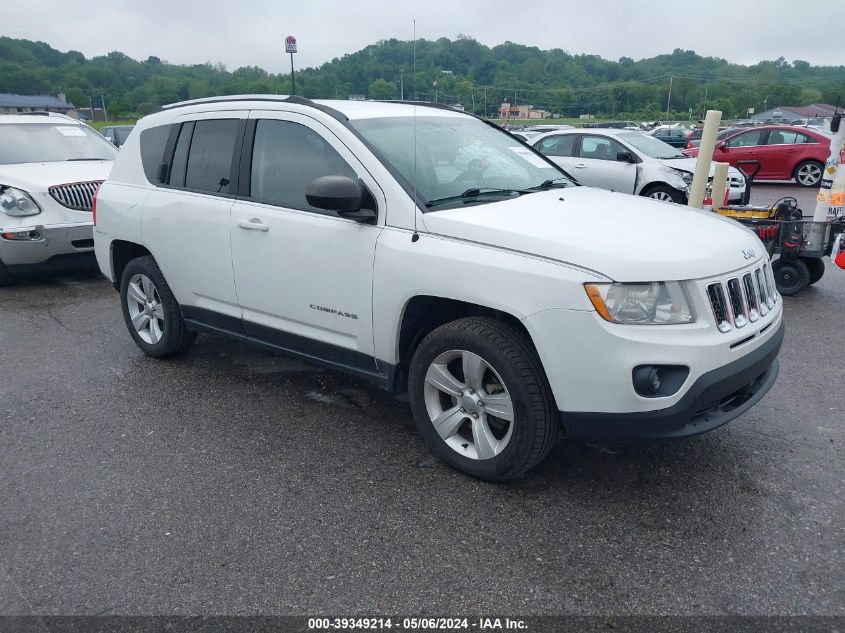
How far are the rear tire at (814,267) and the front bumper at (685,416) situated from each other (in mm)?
4706

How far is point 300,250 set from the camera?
3.63m

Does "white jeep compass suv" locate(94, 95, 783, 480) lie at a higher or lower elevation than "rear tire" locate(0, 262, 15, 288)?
higher

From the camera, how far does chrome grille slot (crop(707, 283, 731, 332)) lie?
2824 millimetres

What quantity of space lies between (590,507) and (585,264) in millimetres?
1140

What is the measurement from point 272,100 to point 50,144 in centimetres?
592

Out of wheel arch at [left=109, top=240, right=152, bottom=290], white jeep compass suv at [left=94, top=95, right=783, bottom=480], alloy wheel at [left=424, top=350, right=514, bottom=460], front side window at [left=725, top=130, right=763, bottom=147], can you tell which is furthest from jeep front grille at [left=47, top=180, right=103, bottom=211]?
front side window at [left=725, top=130, right=763, bottom=147]

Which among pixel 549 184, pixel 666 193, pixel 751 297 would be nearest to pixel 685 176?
pixel 666 193

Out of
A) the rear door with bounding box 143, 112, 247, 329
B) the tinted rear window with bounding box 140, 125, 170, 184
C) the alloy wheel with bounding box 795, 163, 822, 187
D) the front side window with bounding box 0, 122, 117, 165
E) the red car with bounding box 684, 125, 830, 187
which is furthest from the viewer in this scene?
the alloy wheel with bounding box 795, 163, 822, 187

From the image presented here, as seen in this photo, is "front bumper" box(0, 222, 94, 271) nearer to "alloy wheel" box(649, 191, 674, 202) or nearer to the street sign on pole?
the street sign on pole

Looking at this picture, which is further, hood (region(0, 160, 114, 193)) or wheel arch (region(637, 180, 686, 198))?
wheel arch (region(637, 180, 686, 198))

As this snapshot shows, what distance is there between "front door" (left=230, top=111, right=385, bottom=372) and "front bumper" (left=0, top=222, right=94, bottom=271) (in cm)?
413

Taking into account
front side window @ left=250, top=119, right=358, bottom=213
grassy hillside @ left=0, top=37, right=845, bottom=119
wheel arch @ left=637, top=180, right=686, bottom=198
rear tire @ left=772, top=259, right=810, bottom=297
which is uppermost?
grassy hillside @ left=0, top=37, right=845, bottom=119

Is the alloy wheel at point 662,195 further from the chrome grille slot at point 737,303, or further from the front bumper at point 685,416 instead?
the front bumper at point 685,416

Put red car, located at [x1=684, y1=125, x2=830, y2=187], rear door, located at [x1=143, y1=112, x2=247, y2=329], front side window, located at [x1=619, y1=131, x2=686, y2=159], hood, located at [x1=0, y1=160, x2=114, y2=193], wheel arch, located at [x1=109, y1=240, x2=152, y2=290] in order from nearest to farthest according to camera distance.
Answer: rear door, located at [x1=143, y1=112, x2=247, y2=329], wheel arch, located at [x1=109, y1=240, x2=152, y2=290], hood, located at [x1=0, y1=160, x2=114, y2=193], front side window, located at [x1=619, y1=131, x2=686, y2=159], red car, located at [x1=684, y1=125, x2=830, y2=187]
